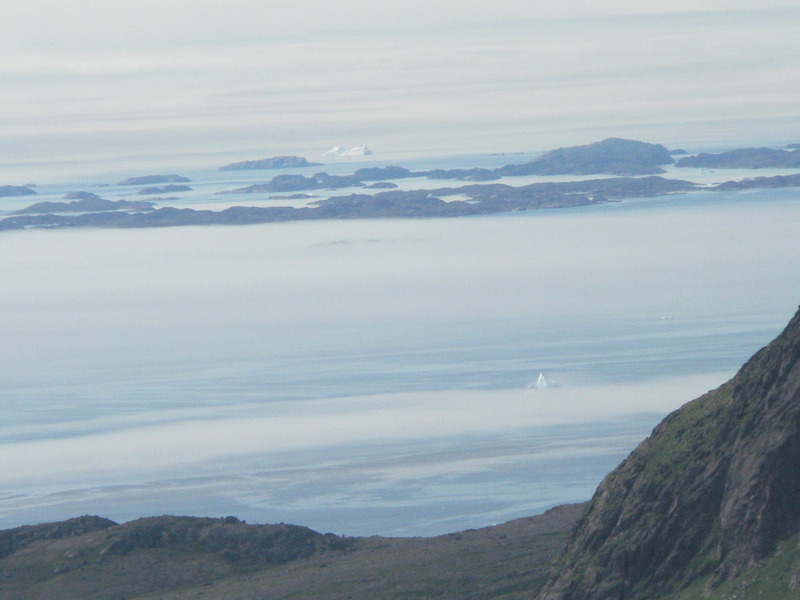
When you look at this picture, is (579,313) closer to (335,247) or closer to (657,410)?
(657,410)

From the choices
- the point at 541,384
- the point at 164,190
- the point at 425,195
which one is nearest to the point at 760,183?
the point at 425,195

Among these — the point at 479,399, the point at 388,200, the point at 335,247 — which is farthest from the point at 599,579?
the point at 388,200

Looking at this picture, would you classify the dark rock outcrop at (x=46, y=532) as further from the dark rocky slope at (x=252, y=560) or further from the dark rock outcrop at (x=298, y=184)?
the dark rock outcrop at (x=298, y=184)

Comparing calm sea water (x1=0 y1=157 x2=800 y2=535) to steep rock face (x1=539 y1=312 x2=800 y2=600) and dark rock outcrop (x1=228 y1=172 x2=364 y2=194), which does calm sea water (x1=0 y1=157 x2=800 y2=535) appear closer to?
steep rock face (x1=539 y1=312 x2=800 y2=600)

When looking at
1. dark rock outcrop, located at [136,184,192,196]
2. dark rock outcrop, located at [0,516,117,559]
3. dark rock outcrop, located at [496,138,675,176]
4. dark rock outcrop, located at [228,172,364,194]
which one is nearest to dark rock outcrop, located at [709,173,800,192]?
dark rock outcrop, located at [496,138,675,176]

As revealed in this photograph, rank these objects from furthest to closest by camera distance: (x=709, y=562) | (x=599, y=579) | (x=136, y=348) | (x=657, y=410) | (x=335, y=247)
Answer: (x=335, y=247) < (x=136, y=348) < (x=657, y=410) < (x=599, y=579) < (x=709, y=562)
